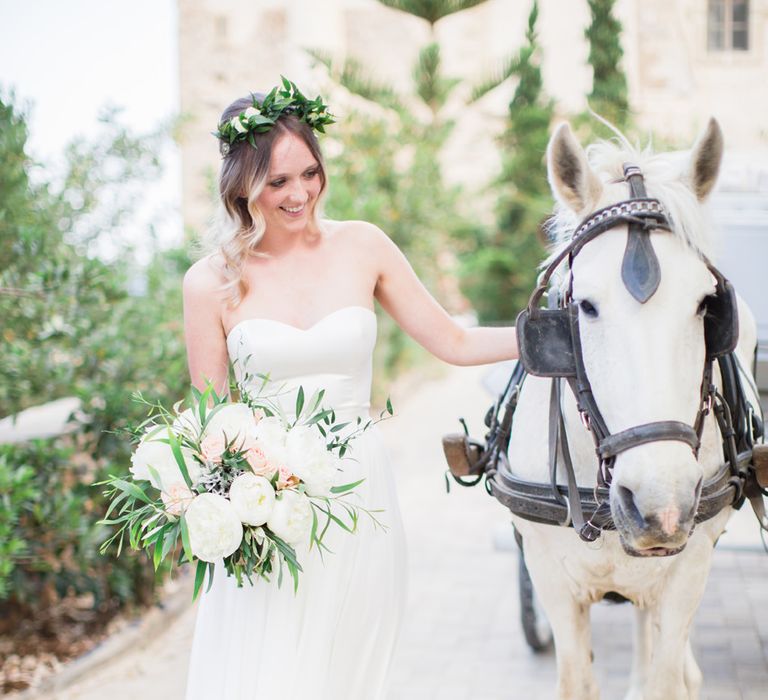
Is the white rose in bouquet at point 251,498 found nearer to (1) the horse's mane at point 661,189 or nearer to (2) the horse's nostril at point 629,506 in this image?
(2) the horse's nostril at point 629,506

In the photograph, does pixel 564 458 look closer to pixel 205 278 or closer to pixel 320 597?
pixel 320 597

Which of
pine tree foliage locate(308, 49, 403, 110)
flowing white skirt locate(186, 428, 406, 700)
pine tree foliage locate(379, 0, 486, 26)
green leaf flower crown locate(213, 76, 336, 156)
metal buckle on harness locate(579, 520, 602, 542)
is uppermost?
pine tree foliage locate(379, 0, 486, 26)

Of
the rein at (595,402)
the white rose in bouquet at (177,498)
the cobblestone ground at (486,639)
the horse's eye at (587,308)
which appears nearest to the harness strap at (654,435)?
the rein at (595,402)

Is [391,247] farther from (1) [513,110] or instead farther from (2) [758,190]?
(1) [513,110]

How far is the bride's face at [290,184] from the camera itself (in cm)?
266

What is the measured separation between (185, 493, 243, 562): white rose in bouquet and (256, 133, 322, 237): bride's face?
925 millimetres

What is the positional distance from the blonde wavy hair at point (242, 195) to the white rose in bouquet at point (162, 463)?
1.92ft

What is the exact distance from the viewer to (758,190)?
5.00 metres

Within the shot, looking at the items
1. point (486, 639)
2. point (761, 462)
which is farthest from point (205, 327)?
point (486, 639)

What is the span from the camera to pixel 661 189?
2283mm

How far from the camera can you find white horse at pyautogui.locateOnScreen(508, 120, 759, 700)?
Result: 2.00m

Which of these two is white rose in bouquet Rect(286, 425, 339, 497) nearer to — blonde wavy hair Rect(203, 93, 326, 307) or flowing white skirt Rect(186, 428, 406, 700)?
flowing white skirt Rect(186, 428, 406, 700)

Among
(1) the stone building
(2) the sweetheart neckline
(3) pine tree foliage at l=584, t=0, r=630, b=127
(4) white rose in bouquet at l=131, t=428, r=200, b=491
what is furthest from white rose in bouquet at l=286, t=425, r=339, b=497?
(1) the stone building

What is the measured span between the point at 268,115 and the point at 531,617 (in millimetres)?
2738
